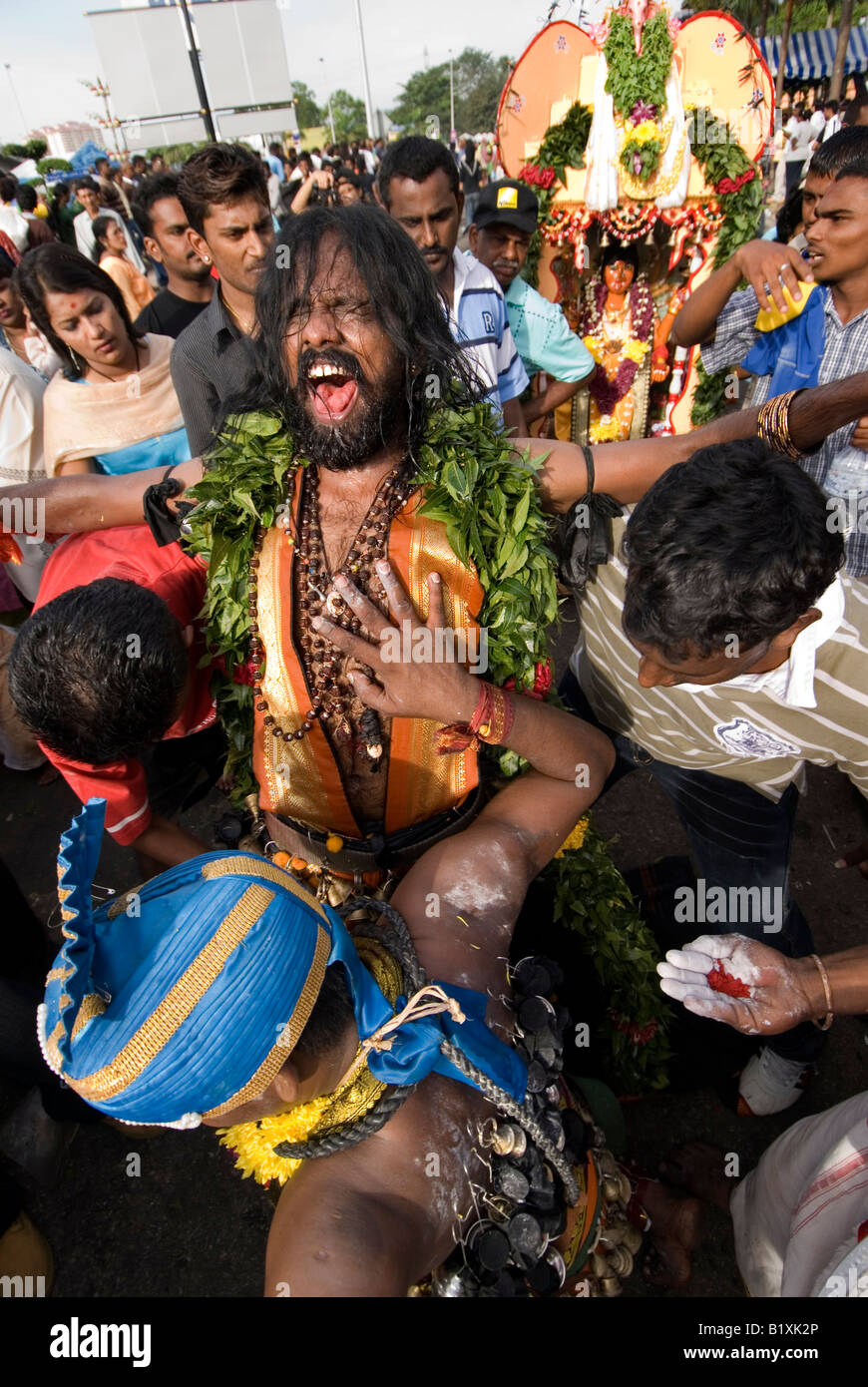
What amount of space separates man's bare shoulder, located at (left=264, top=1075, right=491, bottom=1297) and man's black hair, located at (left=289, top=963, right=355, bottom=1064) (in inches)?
10.8

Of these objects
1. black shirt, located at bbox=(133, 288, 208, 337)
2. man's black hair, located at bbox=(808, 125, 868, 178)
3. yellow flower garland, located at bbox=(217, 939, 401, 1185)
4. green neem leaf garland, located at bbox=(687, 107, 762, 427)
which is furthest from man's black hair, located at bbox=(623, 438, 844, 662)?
black shirt, located at bbox=(133, 288, 208, 337)

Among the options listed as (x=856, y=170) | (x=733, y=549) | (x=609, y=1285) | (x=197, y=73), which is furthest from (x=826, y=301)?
(x=197, y=73)

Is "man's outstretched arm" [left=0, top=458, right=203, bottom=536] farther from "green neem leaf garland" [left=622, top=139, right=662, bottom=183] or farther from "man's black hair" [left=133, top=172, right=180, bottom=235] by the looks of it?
"green neem leaf garland" [left=622, top=139, right=662, bottom=183]

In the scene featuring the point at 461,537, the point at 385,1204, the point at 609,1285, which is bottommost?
the point at 609,1285

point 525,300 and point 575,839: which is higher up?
point 525,300

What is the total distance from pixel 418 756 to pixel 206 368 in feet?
6.94

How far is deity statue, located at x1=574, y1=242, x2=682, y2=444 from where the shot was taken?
5359 mm

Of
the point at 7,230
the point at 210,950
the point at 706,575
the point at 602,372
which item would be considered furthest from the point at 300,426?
the point at 7,230

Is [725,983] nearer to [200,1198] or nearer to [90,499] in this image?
[200,1198]

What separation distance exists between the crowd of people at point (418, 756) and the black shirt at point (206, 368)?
0.48 ft

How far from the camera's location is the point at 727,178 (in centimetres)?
450

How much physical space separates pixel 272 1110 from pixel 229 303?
3.25 metres

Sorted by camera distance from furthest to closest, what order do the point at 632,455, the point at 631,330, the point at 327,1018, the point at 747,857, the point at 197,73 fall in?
the point at 197,73
the point at 631,330
the point at 747,857
the point at 632,455
the point at 327,1018

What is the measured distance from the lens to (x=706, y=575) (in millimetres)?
1696
